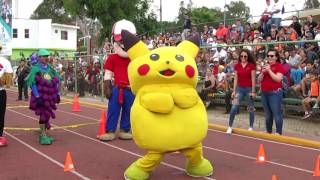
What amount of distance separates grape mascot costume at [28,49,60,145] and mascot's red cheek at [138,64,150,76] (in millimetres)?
3413

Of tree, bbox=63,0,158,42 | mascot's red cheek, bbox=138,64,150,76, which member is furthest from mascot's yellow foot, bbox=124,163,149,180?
tree, bbox=63,0,158,42

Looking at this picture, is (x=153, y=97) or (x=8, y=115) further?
(x=8, y=115)

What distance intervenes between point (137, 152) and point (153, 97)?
2488 mm

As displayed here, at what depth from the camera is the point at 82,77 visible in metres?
21.7

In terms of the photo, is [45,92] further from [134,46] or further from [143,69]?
[143,69]

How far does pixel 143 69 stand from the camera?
264 inches

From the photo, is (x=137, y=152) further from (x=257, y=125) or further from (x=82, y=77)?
(x=82, y=77)

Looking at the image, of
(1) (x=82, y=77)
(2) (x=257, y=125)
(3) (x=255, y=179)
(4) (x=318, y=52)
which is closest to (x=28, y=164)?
(3) (x=255, y=179)

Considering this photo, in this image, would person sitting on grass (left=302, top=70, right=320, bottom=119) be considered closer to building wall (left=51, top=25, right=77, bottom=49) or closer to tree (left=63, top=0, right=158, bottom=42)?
tree (left=63, top=0, right=158, bottom=42)

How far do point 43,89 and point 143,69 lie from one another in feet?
11.5

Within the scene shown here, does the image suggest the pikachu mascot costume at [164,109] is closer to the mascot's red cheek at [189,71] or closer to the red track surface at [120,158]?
the mascot's red cheek at [189,71]

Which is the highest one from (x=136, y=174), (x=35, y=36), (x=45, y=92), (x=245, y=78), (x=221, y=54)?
(x=35, y=36)

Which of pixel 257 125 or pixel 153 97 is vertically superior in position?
pixel 153 97

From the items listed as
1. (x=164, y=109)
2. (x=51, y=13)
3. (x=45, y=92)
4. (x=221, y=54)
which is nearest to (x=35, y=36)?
(x=51, y=13)
